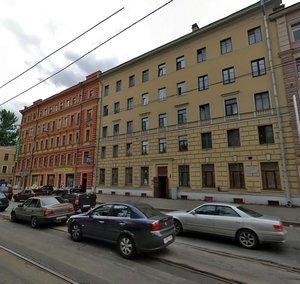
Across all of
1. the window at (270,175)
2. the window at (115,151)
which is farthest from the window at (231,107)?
the window at (115,151)

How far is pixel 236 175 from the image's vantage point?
1950 centimetres

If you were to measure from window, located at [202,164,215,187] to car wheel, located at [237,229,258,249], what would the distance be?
1343 cm

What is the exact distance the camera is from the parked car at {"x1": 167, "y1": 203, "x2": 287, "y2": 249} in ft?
23.1

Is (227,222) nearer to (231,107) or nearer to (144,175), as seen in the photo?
(231,107)

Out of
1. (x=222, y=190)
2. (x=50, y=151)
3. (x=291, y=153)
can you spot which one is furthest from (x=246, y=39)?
(x=50, y=151)

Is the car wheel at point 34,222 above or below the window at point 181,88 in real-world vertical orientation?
below

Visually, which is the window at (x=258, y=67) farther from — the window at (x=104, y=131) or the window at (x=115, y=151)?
the window at (x=104, y=131)

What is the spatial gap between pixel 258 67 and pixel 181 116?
28.6 feet

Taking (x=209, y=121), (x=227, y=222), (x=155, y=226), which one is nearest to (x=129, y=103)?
(x=209, y=121)

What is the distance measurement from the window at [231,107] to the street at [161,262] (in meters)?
14.2

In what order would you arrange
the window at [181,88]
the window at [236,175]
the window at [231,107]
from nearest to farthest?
the window at [236,175] → the window at [231,107] → the window at [181,88]

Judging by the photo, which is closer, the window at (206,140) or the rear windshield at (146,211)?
the rear windshield at (146,211)

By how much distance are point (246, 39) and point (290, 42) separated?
3845mm

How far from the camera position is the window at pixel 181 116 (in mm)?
23578
